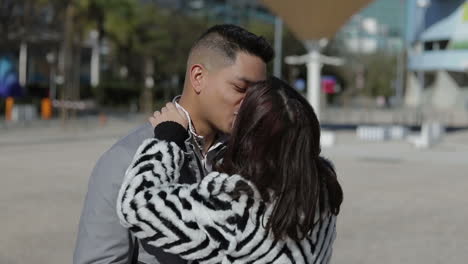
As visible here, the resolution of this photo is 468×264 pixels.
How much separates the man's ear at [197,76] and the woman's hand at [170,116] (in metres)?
0.09

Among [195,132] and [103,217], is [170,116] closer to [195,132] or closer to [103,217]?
[195,132]

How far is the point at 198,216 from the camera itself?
208 cm

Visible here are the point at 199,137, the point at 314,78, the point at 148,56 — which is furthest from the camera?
the point at 148,56

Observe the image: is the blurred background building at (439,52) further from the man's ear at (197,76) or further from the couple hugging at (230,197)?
the couple hugging at (230,197)

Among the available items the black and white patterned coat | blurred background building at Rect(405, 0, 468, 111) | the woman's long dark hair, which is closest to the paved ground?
the black and white patterned coat

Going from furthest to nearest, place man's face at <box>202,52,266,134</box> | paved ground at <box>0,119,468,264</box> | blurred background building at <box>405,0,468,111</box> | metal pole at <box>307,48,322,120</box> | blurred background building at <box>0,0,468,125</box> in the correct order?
blurred background building at <box>405,0,468,111</box> < blurred background building at <box>0,0,468,125</box> < metal pole at <box>307,48,322,120</box> < paved ground at <box>0,119,468,264</box> < man's face at <box>202,52,266,134</box>

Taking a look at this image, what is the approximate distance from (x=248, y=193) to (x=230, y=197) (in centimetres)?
5

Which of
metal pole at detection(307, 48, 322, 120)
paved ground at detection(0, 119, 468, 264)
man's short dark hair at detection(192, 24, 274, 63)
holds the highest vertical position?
man's short dark hair at detection(192, 24, 274, 63)

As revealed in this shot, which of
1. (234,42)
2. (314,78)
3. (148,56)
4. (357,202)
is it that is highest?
(148,56)

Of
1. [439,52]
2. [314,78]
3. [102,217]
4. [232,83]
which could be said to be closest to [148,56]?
[314,78]

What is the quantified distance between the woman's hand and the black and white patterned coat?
0.21 m

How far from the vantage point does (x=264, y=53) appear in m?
2.33

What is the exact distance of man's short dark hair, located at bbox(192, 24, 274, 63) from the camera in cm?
232

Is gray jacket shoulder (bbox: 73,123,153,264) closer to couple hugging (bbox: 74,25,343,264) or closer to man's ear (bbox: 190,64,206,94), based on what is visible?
couple hugging (bbox: 74,25,343,264)
